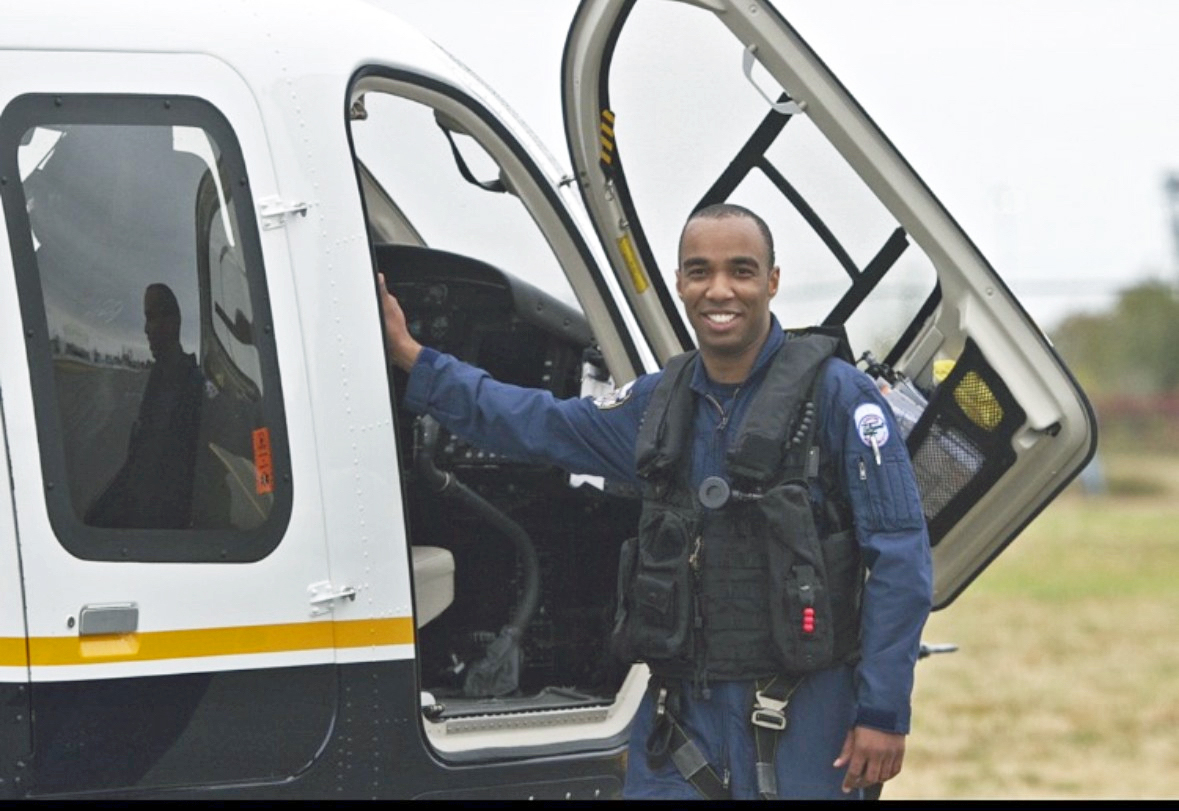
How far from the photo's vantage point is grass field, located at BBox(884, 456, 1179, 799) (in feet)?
30.1

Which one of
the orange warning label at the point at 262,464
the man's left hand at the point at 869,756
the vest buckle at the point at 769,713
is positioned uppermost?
the orange warning label at the point at 262,464

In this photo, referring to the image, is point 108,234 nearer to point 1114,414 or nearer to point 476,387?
point 476,387

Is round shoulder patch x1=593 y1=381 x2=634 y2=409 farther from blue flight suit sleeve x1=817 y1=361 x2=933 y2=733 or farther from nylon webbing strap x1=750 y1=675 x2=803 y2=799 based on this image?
nylon webbing strap x1=750 y1=675 x2=803 y2=799

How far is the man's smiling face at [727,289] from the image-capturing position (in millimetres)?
3990

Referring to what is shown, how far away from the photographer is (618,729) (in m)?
4.77

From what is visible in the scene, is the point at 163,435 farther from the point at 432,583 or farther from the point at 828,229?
the point at 828,229

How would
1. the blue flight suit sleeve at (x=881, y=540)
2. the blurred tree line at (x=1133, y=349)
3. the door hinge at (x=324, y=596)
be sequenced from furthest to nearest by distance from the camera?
the blurred tree line at (x=1133, y=349)
the door hinge at (x=324, y=596)
the blue flight suit sleeve at (x=881, y=540)

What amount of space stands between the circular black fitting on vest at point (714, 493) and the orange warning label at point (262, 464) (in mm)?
928

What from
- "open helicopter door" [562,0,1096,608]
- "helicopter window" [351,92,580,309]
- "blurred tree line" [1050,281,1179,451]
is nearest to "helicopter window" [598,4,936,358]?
"open helicopter door" [562,0,1096,608]

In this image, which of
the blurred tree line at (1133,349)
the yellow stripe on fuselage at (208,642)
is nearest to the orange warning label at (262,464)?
the yellow stripe on fuselage at (208,642)

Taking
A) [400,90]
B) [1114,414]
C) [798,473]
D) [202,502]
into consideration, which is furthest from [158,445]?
[1114,414]

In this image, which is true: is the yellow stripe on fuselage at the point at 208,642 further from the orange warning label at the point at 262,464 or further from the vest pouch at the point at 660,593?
the vest pouch at the point at 660,593

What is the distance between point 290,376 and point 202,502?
1.05 ft

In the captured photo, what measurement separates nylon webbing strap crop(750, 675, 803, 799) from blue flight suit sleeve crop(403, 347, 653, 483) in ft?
1.95
